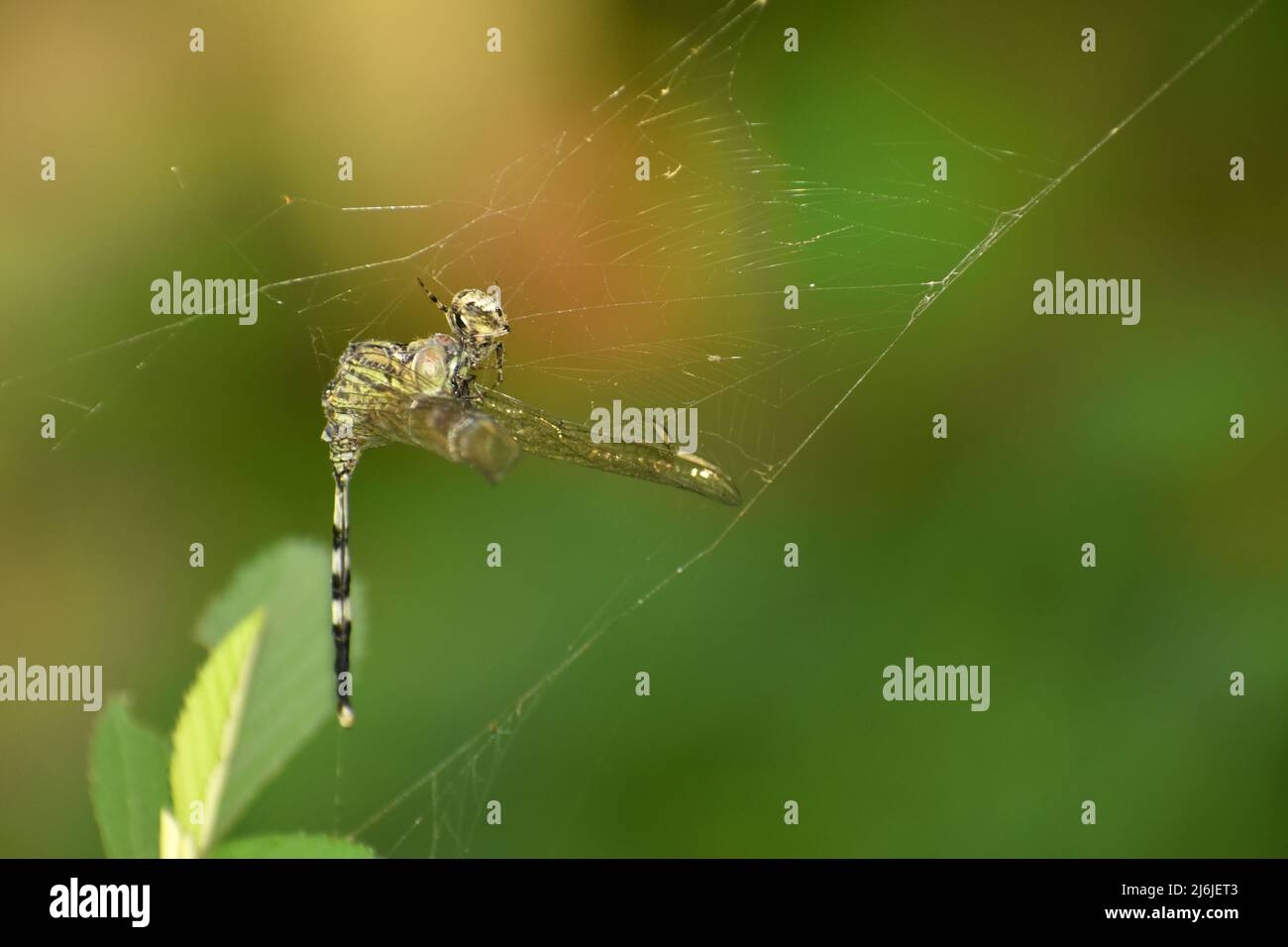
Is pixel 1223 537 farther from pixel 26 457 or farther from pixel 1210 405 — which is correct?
pixel 26 457

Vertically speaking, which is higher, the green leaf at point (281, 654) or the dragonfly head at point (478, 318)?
the dragonfly head at point (478, 318)

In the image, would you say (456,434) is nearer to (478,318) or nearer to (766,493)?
(478,318)

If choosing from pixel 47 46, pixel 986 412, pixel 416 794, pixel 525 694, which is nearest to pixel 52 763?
pixel 416 794
